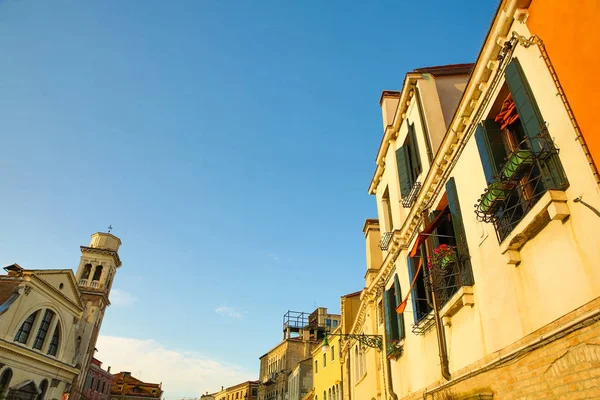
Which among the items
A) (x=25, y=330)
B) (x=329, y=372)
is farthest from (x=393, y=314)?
(x=25, y=330)

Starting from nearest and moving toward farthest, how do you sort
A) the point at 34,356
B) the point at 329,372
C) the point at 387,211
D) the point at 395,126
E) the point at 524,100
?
1. the point at 524,100
2. the point at 395,126
3. the point at 387,211
4. the point at 329,372
5. the point at 34,356

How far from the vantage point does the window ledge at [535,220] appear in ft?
17.0

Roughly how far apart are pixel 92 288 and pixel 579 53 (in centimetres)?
4512

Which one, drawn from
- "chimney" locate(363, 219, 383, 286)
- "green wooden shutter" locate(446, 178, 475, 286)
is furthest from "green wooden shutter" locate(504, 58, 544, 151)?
"chimney" locate(363, 219, 383, 286)

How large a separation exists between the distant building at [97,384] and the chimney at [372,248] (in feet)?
151

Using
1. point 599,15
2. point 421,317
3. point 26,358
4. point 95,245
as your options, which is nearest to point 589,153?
point 599,15

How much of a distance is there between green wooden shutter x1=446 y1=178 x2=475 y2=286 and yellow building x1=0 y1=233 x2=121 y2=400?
30.3m

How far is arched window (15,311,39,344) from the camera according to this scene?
95.2 ft

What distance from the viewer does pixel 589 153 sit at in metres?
4.86

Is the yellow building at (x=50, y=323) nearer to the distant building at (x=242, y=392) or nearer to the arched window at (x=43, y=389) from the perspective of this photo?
the arched window at (x=43, y=389)

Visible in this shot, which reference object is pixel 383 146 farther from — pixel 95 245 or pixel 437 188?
pixel 95 245

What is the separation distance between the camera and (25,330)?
97.3 ft

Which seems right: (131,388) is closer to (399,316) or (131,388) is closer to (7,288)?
(7,288)

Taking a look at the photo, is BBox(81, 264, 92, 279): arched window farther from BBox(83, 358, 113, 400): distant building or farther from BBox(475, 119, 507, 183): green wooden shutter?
BBox(475, 119, 507, 183): green wooden shutter
